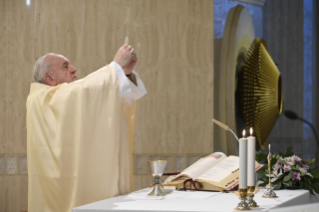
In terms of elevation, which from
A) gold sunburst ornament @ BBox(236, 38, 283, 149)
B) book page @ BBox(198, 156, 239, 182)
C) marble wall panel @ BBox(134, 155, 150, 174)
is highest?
gold sunburst ornament @ BBox(236, 38, 283, 149)

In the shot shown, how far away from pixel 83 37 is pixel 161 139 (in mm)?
1449

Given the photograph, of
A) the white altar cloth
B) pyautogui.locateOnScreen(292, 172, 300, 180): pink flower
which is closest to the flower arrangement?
pyautogui.locateOnScreen(292, 172, 300, 180): pink flower

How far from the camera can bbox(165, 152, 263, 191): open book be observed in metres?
2.55

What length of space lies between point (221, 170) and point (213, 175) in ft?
0.21

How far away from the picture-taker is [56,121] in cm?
296

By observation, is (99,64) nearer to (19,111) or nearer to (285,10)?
(19,111)

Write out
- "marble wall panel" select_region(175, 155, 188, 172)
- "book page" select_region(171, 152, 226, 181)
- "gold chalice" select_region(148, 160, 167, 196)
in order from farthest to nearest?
"marble wall panel" select_region(175, 155, 188, 172) < "book page" select_region(171, 152, 226, 181) < "gold chalice" select_region(148, 160, 167, 196)

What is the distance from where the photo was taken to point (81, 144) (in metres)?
2.86

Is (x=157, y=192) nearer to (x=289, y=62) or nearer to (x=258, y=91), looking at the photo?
(x=258, y=91)

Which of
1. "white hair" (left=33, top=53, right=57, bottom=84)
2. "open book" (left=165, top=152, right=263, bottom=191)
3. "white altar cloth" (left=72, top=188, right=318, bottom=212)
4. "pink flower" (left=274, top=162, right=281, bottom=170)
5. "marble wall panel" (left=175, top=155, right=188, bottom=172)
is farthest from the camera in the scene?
"marble wall panel" (left=175, top=155, right=188, bottom=172)

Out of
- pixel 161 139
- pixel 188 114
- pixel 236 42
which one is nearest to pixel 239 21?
pixel 236 42

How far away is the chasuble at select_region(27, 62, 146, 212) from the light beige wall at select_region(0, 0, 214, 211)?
1.88 m

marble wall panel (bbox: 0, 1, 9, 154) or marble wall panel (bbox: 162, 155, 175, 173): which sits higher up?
marble wall panel (bbox: 0, 1, 9, 154)

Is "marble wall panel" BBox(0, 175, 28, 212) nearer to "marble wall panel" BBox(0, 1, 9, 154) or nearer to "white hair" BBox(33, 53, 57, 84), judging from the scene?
"marble wall panel" BBox(0, 1, 9, 154)
